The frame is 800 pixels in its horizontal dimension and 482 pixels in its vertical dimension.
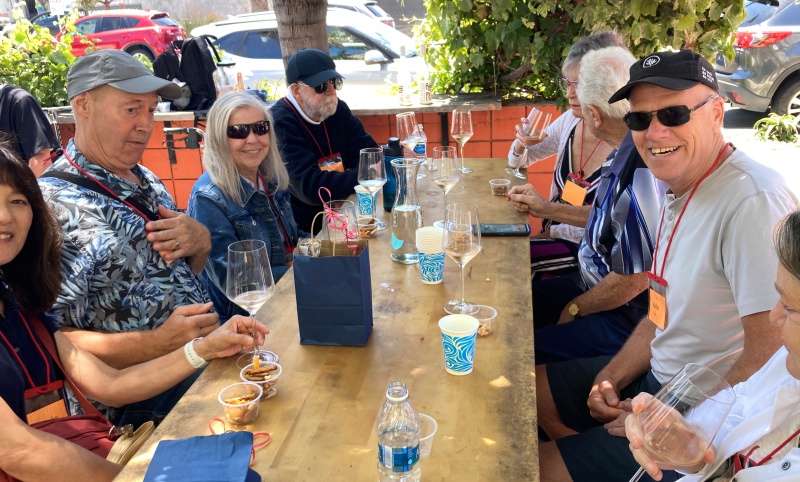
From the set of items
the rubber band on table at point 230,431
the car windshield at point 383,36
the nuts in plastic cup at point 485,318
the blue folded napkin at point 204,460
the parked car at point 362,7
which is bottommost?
the rubber band on table at point 230,431

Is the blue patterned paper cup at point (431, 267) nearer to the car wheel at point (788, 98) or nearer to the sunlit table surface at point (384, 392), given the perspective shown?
the sunlit table surface at point (384, 392)

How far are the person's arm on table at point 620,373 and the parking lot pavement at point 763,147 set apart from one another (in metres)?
4.58

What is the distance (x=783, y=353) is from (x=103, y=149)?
2508mm

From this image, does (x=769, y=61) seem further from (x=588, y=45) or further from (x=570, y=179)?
(x=570, y=179)

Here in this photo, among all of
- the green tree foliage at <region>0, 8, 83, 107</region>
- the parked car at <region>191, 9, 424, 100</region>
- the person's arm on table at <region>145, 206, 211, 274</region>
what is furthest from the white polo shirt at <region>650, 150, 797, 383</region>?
the parked car at <region>191, 9, 424, 100</region>

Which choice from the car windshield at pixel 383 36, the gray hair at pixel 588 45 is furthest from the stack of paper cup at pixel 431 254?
the car windshield at pixel 383 36

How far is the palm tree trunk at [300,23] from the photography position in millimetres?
5273

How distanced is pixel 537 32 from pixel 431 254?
3.67 metres

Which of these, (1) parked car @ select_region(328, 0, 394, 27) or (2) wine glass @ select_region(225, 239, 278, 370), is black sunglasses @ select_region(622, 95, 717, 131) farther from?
(1) parked car @ select_region(328, 0, 394, 27)

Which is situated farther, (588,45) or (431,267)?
(588,45)

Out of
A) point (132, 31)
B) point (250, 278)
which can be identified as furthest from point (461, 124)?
point (132, 31)

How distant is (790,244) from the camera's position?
146 centimetres

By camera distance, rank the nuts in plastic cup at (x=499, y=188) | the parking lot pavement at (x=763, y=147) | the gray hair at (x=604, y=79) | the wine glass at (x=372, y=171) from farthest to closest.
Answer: the parking lot pavement at (x=763, y=147)
the nuts in plastic cup at (x=499, y=188)
the wine glass at (x=372, y=171)
the gray hair at (x=604, y=79)

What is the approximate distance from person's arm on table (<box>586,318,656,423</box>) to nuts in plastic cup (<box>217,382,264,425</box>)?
4.23 feet
